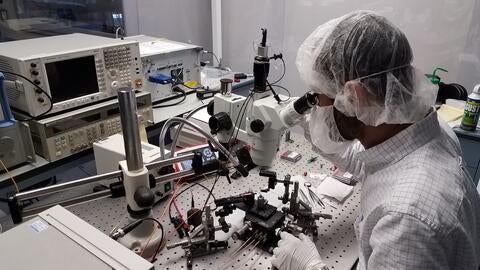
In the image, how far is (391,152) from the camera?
3.00 feet

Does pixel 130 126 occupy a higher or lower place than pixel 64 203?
higher

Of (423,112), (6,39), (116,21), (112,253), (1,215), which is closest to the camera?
(112,253)

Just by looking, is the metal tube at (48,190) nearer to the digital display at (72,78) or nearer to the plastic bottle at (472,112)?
the digital display at (72,78)

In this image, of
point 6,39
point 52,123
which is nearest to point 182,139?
point 52,123

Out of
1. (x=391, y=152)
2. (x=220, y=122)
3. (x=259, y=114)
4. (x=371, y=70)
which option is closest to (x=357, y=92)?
(x=371, y=70)

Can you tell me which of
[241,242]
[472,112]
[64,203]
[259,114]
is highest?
[259,114]

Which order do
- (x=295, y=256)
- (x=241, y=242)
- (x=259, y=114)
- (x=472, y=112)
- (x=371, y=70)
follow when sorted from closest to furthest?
(x=371, y=70) < (x=295, y=256) < (x=241, y=242) < (x=259, y=114) < (x=472, y=112)

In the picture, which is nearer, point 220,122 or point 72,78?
point 220,122

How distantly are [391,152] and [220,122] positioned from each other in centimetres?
60

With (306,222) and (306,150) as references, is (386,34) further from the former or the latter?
(306,150)

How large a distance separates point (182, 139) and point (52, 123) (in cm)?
58

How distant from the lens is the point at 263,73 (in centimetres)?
121

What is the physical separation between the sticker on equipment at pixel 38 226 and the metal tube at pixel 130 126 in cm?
25

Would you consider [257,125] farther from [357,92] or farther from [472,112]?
[472,112]
